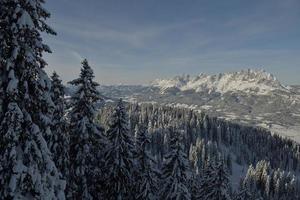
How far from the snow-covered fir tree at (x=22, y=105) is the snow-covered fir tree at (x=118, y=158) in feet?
55.8

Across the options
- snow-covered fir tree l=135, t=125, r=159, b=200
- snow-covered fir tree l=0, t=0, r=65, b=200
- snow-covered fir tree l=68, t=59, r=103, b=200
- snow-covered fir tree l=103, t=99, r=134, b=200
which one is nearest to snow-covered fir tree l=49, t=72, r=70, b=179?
snow-covered fir tree l=68, t=59, r=103, b=200

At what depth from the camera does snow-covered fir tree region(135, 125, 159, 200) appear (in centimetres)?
3744

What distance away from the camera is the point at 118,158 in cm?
3328

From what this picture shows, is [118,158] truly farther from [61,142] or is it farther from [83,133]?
[61,142]

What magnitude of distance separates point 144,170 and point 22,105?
24.1 metres

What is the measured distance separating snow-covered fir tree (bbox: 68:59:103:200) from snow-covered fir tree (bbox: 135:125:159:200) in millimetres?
8082

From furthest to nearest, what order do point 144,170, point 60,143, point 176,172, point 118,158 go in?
point 176,172
point 144,170
point 118,158
point 60,143

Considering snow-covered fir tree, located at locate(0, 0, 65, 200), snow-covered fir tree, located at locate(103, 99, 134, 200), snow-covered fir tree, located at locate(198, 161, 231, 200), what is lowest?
snow-covered fir tree, located at locate(198, 161, 231, 200)

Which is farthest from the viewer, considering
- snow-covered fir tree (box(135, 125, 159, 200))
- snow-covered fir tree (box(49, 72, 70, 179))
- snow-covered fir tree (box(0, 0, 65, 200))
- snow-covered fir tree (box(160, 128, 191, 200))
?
snow-covered fir tree (box(160, 128, 191, 200))

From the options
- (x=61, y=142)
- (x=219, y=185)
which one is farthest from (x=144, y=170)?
(x=61, y=142)

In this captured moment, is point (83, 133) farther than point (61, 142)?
Yes

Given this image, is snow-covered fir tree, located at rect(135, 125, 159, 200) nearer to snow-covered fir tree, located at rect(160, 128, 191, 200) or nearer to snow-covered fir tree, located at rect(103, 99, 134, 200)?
snow-covered fir tree, located at rect(160, 128, 191, 200)

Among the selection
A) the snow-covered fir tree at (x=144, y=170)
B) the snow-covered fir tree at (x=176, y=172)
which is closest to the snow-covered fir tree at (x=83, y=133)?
the snow-covered fir tree at (x=144, y=170)

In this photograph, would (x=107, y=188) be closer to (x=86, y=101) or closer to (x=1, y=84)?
(x=86, y=101)
